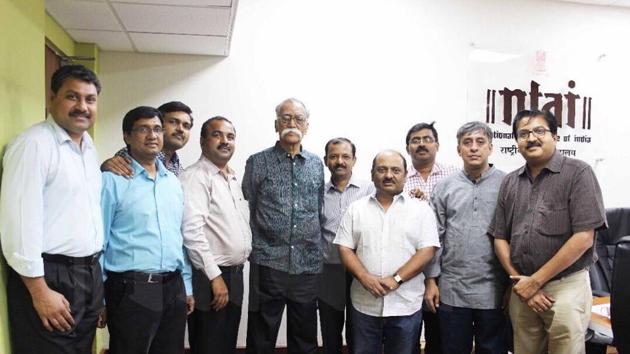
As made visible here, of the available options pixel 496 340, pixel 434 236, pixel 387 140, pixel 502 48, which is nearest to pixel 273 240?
pixel 434 236

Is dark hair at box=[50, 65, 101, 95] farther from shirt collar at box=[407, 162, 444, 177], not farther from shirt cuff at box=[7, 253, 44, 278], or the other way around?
shirt collar at box=[407, 162, 444, 177]

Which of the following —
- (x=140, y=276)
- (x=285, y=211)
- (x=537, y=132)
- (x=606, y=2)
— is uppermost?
(x=606, y=2)

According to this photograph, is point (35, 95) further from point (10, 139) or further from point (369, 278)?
point (369, 278)

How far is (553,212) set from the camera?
7.07ft

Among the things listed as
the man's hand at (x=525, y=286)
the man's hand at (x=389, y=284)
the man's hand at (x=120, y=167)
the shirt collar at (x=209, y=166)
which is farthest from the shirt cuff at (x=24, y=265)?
the man's hand at (x=525, y=286)

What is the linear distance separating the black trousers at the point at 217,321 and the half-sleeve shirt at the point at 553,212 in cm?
135

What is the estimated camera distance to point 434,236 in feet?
7.90

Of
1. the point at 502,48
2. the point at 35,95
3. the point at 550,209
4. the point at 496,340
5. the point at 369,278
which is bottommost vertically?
the point at 496,340

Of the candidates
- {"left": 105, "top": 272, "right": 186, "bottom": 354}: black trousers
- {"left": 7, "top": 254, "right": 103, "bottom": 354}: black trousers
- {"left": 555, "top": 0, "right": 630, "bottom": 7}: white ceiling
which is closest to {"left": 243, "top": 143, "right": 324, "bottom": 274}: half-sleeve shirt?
{"left": 105, "top": 272, "right": 186, "bottom": 354}: black trousers

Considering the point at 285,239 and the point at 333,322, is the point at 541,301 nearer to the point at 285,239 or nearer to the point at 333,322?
the point at 333,322

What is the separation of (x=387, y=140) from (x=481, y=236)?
1.53 metres

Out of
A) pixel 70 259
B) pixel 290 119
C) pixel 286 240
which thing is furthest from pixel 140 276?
pixel 290 119

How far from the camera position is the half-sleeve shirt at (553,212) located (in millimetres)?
2098

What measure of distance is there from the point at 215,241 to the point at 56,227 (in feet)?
2.72
